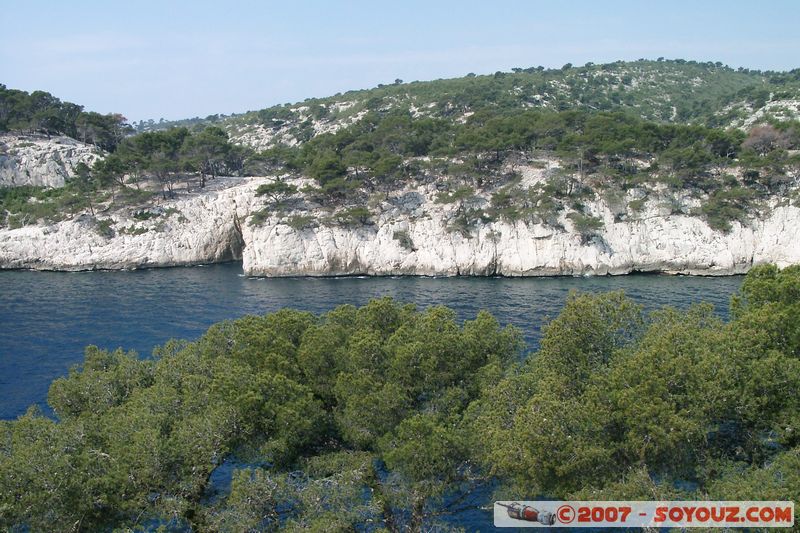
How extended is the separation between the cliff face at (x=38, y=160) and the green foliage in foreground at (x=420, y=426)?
80.8 m

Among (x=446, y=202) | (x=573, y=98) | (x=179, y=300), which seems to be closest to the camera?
(x=179, y=300)

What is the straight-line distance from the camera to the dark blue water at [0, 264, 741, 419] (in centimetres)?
4159

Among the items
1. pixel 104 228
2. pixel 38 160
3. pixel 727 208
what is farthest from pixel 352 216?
pixel 38 160

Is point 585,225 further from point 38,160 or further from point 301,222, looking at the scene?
point 38,160

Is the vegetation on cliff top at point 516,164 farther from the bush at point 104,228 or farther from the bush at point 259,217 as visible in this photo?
the bush at point 104,228

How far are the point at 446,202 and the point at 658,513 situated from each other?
5717 cm

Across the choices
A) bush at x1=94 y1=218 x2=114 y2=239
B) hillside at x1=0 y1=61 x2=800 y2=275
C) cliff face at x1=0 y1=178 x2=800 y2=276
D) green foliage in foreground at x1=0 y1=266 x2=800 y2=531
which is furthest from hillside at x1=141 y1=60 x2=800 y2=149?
green foliage in foreground at x1=0 y1=266 x2=800 y2=531

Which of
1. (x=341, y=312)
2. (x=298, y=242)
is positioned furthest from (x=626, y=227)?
(x=341, y=312)

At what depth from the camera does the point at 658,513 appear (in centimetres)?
1477

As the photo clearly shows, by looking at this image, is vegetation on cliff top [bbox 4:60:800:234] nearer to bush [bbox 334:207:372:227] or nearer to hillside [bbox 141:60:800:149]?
bush [bbox 334:207:372:227]

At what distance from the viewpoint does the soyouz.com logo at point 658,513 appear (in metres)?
13.6

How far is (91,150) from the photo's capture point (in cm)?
9538

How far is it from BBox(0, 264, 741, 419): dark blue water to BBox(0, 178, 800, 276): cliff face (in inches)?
99.5

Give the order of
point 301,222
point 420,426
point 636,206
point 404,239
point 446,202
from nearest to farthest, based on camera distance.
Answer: point 420,426 → point 636,206 → point 404,239 → point 446,202 → point 301,222
